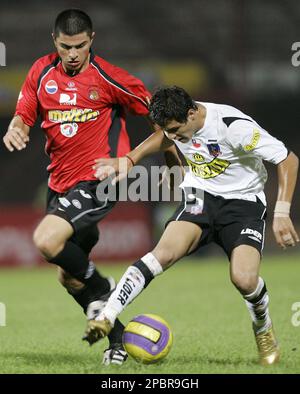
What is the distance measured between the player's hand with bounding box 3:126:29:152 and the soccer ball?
145cm

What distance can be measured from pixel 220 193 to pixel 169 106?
0.82 meters

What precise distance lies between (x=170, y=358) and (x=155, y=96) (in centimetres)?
188

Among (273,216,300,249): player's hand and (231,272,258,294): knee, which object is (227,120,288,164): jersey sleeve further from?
(231,272,258,294): knee

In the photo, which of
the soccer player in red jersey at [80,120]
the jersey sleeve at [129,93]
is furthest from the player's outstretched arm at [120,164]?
the jersey sleeve at [129,93]

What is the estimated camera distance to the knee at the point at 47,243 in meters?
6.11

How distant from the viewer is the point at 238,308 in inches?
388

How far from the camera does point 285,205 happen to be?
600 centimetres

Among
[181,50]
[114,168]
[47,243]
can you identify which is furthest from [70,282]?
[181,50]

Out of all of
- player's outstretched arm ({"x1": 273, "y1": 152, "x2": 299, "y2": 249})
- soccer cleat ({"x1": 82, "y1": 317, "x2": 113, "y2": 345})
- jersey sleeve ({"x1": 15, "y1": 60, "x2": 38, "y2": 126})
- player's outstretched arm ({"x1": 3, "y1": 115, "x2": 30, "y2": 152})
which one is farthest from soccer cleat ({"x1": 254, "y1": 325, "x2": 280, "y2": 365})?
jersey sleeve ({"x1": 15, "y1": 60, "x2": 38, "y2": 126})

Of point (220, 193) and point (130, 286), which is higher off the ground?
point (220, 193)

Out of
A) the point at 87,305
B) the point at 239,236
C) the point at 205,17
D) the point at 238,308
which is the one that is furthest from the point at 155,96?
the point at 205,17

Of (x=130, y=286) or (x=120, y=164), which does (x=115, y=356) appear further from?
(x=120, y=164)
